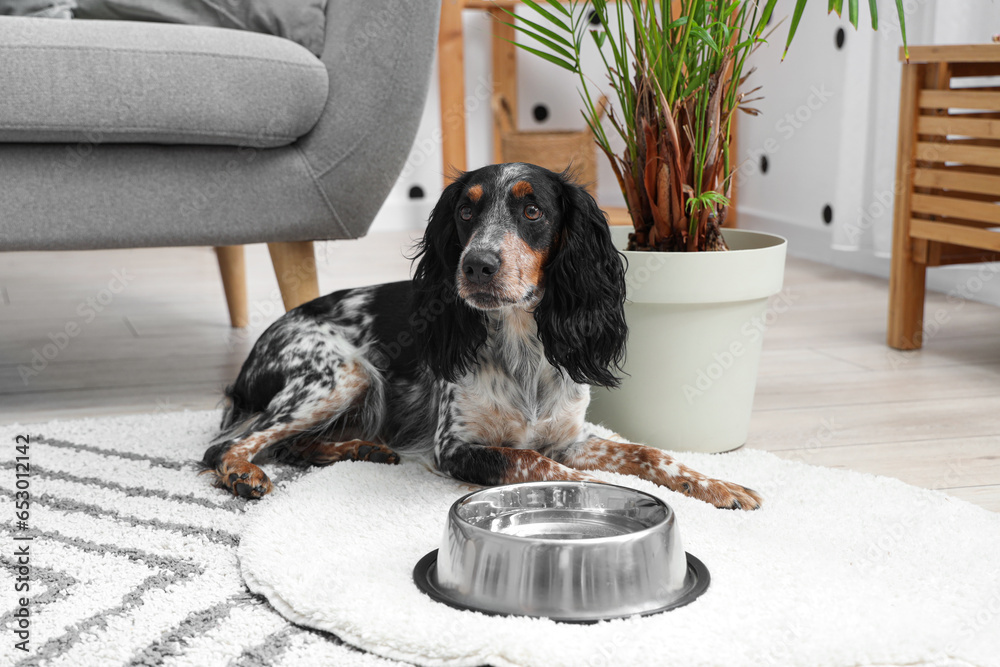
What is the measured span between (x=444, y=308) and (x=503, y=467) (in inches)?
13.4

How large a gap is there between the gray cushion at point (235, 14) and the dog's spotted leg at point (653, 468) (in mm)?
1564

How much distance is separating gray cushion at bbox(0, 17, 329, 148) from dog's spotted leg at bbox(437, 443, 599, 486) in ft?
3.31

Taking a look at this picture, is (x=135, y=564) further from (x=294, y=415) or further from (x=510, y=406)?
(x=510, y=406)

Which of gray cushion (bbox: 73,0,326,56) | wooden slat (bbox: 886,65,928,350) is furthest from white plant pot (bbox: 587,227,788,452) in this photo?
gray cushion (bbox: 73,0,326,56)

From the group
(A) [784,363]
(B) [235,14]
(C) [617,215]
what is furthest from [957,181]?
(C) [617,215]

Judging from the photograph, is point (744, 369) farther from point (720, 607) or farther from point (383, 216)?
point (383, 216)

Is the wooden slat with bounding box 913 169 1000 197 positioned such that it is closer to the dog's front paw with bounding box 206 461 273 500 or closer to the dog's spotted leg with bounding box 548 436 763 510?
the dog's spotted leg with bounding box 548 436 763 510

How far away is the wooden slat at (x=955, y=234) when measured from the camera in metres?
2.69

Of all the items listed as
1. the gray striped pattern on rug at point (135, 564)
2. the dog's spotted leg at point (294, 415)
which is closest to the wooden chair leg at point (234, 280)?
the gray striped pattern on rug at point (135, 564)

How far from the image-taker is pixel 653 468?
1907 mm

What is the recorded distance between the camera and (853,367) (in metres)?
2.88

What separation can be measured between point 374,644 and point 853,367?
2061 mm

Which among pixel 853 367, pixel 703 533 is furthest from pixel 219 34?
pixel 853 367

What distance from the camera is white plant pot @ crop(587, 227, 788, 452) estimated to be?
6.73 feet
